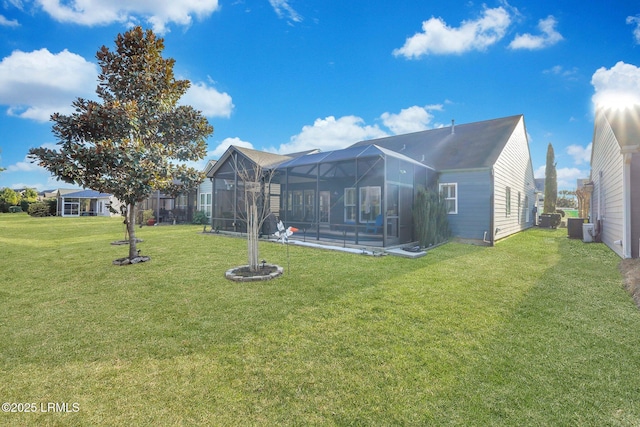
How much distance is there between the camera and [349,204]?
1347 cm

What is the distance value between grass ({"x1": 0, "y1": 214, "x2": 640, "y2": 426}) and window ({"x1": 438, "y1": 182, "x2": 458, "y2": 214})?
5.51 meters

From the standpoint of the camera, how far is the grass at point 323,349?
199 centimetres

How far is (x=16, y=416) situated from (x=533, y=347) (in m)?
4.27

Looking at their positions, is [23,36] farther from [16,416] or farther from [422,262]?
[422,262]

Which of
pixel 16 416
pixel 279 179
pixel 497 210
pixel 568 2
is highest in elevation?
pixel 568 2

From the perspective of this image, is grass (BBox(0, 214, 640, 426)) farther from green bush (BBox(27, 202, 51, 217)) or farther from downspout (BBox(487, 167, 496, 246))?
green bush (BBox(27, 202, 51, 217))

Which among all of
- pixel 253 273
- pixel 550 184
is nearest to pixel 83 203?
pixel 253 273

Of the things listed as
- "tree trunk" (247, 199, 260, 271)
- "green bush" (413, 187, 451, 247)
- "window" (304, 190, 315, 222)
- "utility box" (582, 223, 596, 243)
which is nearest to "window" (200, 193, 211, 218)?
"window" (304, 190, 315, 222)

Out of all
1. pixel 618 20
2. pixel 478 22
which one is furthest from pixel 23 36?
pixel 618 20

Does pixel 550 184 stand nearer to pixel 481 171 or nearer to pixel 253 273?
pixel 481 171

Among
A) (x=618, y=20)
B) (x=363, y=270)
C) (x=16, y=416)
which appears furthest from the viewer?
(x=618, y=20)

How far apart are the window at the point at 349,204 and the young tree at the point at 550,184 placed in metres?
16.3

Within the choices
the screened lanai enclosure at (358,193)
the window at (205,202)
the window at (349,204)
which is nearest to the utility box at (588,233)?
the screened lanai enclosure at (358,193)

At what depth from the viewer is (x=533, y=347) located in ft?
9.32
